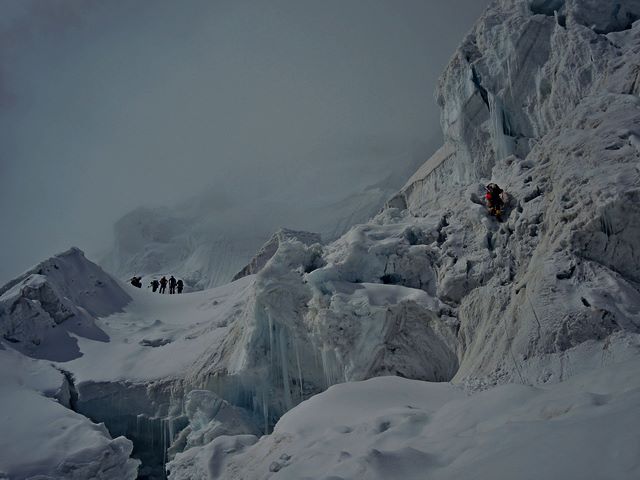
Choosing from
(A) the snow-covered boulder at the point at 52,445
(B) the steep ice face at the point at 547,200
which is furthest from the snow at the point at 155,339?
(B) the steep ice face at the point at 547,200

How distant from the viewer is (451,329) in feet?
41.4

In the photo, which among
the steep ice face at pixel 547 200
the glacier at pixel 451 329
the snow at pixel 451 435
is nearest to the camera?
the snow at pixel 451 435

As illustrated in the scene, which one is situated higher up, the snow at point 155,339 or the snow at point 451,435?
the snow at point 155,339

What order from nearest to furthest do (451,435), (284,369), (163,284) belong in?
(451,435), (284,369), (163,284)

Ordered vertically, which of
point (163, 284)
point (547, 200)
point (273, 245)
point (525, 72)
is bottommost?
point (547, 200)

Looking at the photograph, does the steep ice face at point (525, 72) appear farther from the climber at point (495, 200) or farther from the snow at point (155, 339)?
the snow at point (155, 339)

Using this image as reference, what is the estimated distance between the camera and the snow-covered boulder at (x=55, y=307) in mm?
20297

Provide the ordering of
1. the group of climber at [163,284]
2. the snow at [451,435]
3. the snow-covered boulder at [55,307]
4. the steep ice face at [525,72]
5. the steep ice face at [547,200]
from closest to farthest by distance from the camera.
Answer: the snow at [451,435] → the steep ice face at [547,200] → the steep ice face at [525,72] → the snow-covered boulder at [55,307] → the group of climber at [163,284]

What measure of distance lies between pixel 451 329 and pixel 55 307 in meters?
17.7

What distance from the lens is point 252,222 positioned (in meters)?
80.8

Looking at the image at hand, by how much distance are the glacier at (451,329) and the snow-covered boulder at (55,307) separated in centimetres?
10

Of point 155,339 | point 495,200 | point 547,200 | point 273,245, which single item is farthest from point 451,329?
point 273,245

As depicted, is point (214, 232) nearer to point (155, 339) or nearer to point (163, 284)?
point (163, 284)

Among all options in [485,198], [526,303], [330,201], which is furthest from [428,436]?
[330,201]
